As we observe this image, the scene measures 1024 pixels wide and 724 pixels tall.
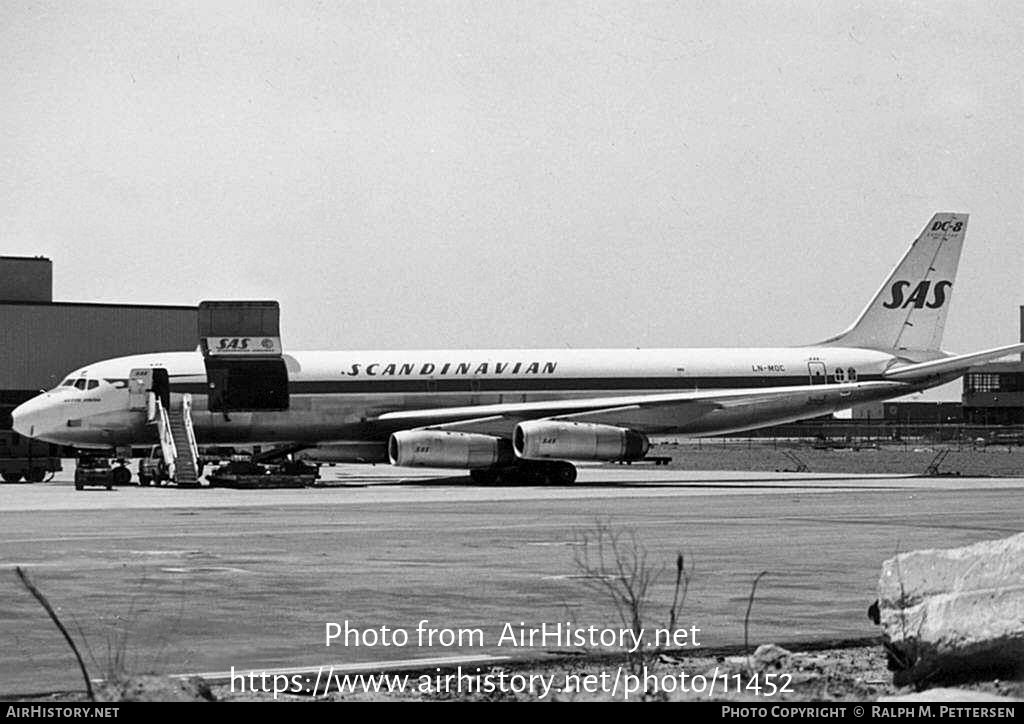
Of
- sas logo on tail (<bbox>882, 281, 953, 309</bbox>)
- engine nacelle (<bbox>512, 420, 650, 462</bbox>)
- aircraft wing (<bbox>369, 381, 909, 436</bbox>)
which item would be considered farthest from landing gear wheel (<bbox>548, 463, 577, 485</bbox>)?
sas logo on tail (<bbox>882, 281, 953, 309</bbox>)

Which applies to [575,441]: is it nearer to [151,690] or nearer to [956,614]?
[956,614]

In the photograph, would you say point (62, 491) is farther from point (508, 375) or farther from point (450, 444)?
point (508, 375)

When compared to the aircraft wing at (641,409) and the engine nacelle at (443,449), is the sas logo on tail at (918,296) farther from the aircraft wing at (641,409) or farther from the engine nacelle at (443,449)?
the engine nacelle at (443,449)

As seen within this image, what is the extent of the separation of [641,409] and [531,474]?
3600mm

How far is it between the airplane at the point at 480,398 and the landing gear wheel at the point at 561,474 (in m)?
0.04

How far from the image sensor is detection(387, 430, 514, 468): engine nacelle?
1795 inches

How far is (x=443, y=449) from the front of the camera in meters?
45.9

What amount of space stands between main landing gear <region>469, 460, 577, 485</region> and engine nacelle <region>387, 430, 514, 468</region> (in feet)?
3.20

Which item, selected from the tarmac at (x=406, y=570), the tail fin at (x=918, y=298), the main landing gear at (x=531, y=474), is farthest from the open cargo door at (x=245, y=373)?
the tail fin at (x=918, y=298)

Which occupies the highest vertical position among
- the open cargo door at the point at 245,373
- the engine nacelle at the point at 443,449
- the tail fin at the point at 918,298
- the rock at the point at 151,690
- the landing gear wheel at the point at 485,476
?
the tail fin at the point at 918,298

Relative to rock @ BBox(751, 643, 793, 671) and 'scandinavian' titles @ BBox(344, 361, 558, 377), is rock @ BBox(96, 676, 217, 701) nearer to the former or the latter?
rock @ BBox(751, 643, 793, 671)

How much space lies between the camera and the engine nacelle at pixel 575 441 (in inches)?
1804

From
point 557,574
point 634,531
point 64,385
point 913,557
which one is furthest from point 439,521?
point 64,385

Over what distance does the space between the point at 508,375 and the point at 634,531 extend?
26.0 m
